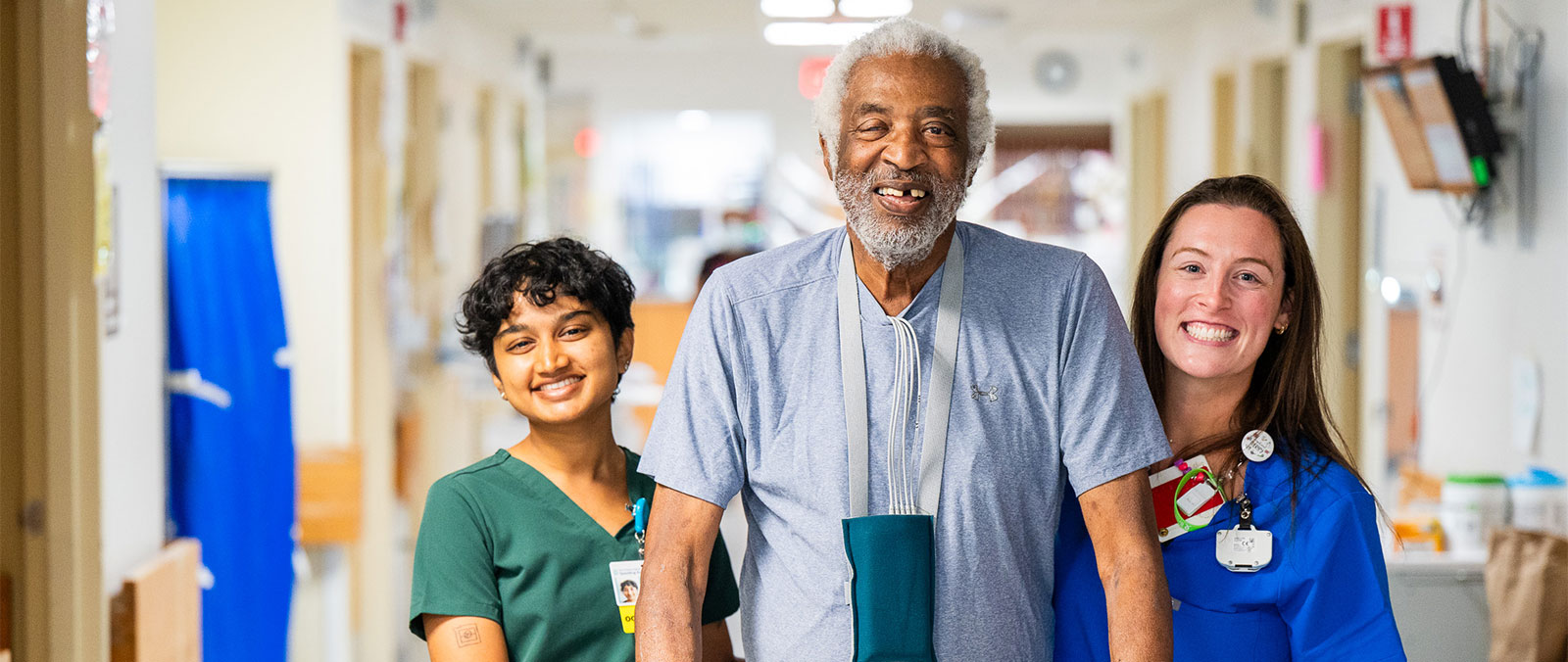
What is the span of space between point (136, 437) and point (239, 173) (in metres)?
1.12

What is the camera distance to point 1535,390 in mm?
3191

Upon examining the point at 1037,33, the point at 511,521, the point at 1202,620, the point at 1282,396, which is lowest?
the point at 1202,620

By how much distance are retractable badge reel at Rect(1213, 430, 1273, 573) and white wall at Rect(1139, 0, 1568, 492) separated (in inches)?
41.8

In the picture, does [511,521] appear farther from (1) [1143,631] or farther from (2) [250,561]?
(2) [250,561]

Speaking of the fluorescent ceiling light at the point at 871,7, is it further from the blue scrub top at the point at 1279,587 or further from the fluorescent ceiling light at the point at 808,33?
the blue scrub top at the point at 1279,587

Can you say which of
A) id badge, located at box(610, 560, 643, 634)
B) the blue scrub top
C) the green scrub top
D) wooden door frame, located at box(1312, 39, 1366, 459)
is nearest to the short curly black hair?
the green scrub top

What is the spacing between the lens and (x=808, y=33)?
758 centimetres

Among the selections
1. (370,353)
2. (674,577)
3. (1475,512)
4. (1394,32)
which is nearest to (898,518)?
(674,577)

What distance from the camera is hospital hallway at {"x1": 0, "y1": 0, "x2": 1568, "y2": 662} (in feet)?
7.81

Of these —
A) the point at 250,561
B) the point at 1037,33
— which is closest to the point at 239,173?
the point at 250,561

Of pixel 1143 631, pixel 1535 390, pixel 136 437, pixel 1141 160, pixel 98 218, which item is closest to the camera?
pixel 1143 631

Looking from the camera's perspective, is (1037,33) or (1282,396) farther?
(1037,33)

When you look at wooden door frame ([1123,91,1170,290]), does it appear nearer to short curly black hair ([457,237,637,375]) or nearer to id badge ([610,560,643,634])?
short curly black hair ([457,237,637,375])

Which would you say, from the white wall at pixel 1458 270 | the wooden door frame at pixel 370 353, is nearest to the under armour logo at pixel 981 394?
the white wall at pixel 1458 270
